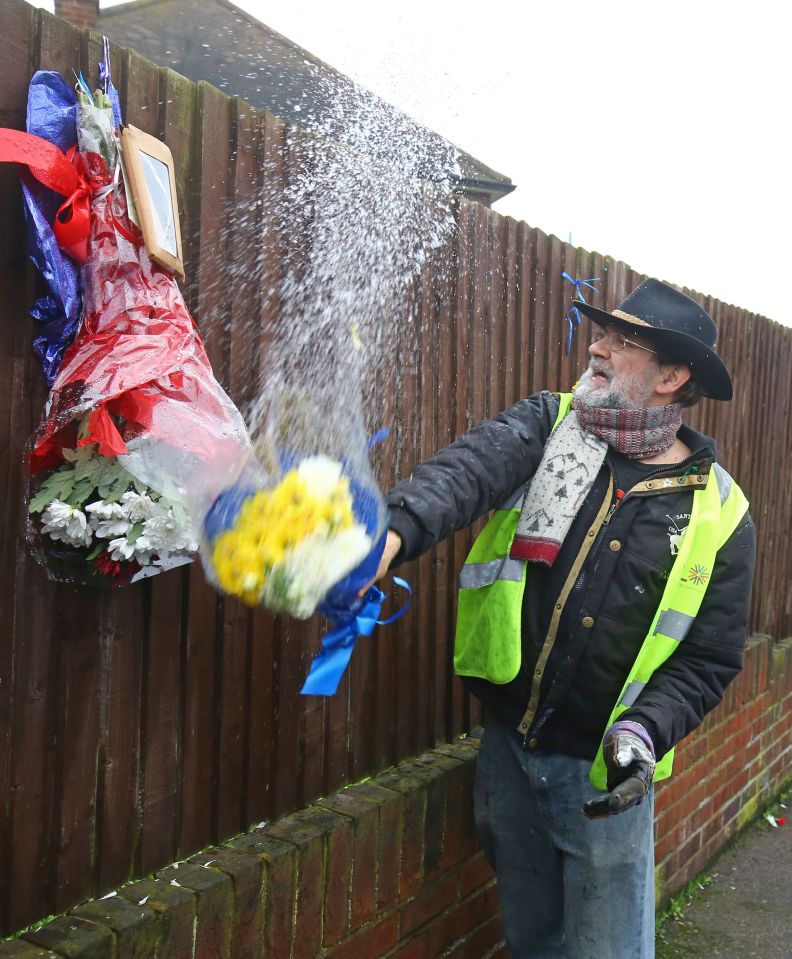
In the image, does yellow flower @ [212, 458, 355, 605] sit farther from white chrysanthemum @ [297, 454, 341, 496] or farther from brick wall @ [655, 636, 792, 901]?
brick wall @ [655, 636, 792, 901]

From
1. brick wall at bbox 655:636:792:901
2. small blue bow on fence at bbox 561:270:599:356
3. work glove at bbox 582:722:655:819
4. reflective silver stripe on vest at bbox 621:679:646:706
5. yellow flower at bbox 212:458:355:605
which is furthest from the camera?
brick wall at bbox 655:636:792:901

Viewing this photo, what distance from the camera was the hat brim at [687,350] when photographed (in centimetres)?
268

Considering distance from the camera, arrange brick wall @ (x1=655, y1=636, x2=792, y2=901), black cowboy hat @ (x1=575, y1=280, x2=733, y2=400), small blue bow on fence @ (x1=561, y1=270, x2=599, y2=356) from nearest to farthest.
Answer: black cowboy hat @ (x1=575, y1=280, x2=733, y2=400) → small blue bow on fence @ (x1=561, y1=270, x2=599, y2=356) → brick wall @ (x1=655, y1=636, x2=792, y2=901)

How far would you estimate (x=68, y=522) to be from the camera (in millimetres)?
1773

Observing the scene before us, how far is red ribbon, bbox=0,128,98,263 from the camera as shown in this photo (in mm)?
1749

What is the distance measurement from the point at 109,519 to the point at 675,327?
1.82 m

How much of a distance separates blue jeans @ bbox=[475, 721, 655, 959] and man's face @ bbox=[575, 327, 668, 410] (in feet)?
3.57

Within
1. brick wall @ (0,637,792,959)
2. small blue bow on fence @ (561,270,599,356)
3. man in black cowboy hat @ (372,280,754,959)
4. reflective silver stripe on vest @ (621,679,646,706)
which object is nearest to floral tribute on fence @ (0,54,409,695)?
brick wall @ (0,637,792,959)

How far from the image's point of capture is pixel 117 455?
176cm

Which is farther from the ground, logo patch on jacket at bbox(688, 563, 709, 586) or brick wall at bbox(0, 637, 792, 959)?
logo patch on jacket at bbox(688, 563, 709, 586)

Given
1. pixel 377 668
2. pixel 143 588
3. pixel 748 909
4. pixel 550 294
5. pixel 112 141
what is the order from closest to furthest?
1. pixel 112 141
2. pixel 143 588
3. pixel 377 668
4. pixel 550 294
5. pixel 748 909

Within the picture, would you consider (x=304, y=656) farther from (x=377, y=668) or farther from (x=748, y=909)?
(x=748, y=909)

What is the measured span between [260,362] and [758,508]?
438cm

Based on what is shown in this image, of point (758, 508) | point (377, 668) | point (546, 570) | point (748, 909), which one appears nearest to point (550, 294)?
point (546, 570)
